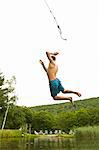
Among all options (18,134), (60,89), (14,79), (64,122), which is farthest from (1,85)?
(60,89)

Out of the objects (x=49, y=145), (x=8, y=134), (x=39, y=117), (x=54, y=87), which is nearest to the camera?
(x=54, y=87)

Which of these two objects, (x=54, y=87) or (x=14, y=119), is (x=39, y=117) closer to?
(x=14, y=119)

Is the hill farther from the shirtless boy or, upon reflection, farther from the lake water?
the shirtless boy

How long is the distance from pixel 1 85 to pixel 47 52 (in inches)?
3033

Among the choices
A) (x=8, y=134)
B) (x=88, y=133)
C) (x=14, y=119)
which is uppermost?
(x=14, y=119)

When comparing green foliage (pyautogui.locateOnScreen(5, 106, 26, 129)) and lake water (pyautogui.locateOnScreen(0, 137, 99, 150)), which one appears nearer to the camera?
lake water (pyautogui.locateOnScreen(0, 137, 99, 150))

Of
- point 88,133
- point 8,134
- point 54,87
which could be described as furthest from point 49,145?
point 88,133

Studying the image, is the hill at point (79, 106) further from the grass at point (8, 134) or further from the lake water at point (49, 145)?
the lake water at point (49, 145)

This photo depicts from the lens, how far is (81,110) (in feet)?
390

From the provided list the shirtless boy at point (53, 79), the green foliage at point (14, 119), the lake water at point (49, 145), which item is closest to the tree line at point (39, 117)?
the green foliage at point (14, 119)

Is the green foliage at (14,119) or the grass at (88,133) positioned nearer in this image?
the grass at (88,133)

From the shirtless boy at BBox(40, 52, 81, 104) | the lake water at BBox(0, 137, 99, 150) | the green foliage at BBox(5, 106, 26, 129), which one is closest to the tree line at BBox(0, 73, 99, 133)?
the green foliage at BBox(5, 106, 26, 129)

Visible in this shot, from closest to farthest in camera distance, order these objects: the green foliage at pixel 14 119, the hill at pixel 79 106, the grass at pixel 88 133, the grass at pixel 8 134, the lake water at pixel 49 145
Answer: the lake water at pixel 49 145 → the grass at pixel 8 134 → the grass at pixel 88 133 → the green foliage at pixel 14 119 → the hill at pixel 79 106

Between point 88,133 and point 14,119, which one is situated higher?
point 14,119
